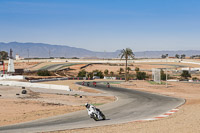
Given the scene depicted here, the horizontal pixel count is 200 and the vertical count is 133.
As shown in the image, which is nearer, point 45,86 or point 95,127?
point 95,127

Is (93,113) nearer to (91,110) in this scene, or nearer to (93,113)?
(93,113)

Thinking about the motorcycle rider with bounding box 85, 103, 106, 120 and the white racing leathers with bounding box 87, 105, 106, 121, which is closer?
the motorcycle rider with bounding box 85, 103, 106, 120

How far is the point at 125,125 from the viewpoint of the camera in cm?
1912

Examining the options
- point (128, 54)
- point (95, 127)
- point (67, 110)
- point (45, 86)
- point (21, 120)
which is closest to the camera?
point (95, 127)

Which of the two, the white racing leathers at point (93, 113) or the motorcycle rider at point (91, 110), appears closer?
the motorcycle rider at point (91, 110)

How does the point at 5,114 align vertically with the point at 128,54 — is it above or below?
below

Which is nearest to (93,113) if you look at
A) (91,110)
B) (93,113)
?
(93,113)

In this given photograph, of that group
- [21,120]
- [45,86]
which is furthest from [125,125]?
[45,86]

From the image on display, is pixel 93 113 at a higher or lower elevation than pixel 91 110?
lower

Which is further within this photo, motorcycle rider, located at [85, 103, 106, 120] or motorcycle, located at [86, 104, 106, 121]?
motorcycle, located at [86, 104, 106, 121]

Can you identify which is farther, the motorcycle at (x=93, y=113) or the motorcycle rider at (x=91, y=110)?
the motorcycle at (x=93, y=113)

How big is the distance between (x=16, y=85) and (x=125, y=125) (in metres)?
→ 39.9

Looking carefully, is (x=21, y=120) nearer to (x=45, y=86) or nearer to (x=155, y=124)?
(x=155, y=124)

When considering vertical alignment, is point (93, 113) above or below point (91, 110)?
below
